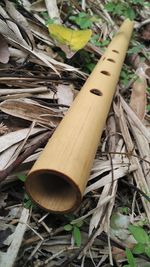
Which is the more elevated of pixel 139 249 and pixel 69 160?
pixel 69 160

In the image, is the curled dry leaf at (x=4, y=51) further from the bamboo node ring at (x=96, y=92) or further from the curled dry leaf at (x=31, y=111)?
the bamboo node ring at (x=96, y=92)

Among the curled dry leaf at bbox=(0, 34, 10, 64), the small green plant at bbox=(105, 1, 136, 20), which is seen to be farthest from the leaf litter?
the small green plant at bbox=(105, 1, 136, 20)

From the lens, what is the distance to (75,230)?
1059 mm

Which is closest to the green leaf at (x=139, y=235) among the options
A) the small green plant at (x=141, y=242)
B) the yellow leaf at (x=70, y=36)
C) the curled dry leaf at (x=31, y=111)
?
the small green plant at (x=141, y=242)

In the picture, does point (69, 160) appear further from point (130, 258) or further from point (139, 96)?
point (139, 96)

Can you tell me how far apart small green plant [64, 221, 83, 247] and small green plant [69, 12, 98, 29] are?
4.01 ft

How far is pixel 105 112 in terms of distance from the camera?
128 centimetres

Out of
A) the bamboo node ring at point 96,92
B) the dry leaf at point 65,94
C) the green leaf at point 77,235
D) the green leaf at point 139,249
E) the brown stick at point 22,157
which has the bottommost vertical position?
the green leaf at point 139,249

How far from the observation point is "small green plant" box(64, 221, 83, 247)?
1038mm

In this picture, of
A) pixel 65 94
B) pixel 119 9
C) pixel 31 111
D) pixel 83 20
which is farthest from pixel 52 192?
pixel 119 9

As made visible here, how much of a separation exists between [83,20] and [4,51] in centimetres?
68

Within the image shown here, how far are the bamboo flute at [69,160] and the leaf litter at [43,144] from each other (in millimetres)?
93

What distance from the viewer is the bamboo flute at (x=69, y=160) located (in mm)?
935

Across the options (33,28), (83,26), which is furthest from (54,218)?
(83,26)
